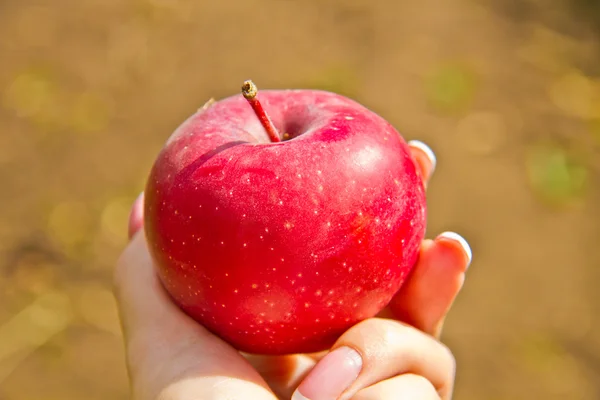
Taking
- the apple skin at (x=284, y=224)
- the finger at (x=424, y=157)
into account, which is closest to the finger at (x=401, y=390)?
the apple skin at (x=284, y=224)

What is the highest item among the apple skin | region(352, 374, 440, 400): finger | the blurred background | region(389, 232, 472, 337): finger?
the apple skin

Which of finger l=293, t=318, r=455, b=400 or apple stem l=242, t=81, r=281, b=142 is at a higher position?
apple stem l=242, t=81, r=281, b=142

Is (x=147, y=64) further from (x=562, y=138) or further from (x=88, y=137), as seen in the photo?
(x=562, y=138)

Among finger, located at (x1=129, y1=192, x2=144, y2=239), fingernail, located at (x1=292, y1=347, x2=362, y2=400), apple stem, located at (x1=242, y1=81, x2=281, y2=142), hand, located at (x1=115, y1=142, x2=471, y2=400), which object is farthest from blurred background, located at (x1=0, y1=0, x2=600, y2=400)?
apple stem, located at (x1=242, y1=81, x2=281, y2=142)

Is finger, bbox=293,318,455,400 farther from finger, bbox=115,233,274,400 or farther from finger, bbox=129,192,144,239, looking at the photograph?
finger, bbox=129,192,144,239


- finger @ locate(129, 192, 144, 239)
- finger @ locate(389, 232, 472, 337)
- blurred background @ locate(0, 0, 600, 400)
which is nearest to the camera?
finger @ locate(389, 232, 472, 337)

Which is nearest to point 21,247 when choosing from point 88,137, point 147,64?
point 88,137

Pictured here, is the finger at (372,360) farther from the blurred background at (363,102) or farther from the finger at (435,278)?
the blurred background at (363,102)

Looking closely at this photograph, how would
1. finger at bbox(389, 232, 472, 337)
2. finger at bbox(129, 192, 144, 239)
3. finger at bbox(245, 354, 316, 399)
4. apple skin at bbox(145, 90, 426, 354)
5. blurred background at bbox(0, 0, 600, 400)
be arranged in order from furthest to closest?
blurred background at bbox(0, 0, 600, 400) → finger at bbox(129, 192, 144, 239) → finger at bbox(245, 354, 316, 399) → finger at bbox(389, 232, 472, 337) → apple skin at bbox(145, 90, 426, 354)
